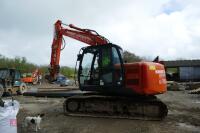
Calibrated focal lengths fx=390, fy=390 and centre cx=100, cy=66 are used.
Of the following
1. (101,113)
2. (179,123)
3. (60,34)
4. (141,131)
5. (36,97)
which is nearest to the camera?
(141,131)

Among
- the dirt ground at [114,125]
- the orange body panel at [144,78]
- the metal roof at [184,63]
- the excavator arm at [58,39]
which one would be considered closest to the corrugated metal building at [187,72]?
the metal roof at [184,63]

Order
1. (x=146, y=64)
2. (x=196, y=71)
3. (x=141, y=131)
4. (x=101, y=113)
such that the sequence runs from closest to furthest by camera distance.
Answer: (x=141, y=131) → (x=146, y=64) → (x=101, y=113) → (x=196, y=71)

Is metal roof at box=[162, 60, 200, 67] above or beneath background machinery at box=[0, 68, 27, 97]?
above

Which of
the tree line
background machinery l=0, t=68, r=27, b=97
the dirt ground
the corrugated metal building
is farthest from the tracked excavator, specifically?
the tree line

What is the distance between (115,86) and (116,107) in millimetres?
813

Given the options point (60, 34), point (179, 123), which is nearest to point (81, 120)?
point (179, 123)

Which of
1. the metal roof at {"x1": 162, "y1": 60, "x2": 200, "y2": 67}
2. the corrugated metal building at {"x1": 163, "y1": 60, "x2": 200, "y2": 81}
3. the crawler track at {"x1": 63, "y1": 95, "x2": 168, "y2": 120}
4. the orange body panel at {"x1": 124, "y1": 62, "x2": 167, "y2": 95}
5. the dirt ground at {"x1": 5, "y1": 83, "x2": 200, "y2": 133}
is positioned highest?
the metal roof at {"x1": 162, "y1": 60, "x2": 200, "y2": 67}

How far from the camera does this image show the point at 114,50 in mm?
13508

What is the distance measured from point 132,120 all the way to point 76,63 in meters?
2.95

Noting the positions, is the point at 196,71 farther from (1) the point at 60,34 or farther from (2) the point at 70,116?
(2) the point at 70,116

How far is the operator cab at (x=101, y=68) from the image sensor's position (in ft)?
44.0

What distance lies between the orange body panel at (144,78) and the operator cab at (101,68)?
30 centimetres

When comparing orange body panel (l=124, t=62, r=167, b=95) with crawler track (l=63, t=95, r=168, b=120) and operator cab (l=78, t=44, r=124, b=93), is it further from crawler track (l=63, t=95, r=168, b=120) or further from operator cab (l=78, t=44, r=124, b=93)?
crawler track (l=63, t=95, r=168, b=120)

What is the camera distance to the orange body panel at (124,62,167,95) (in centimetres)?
1298
